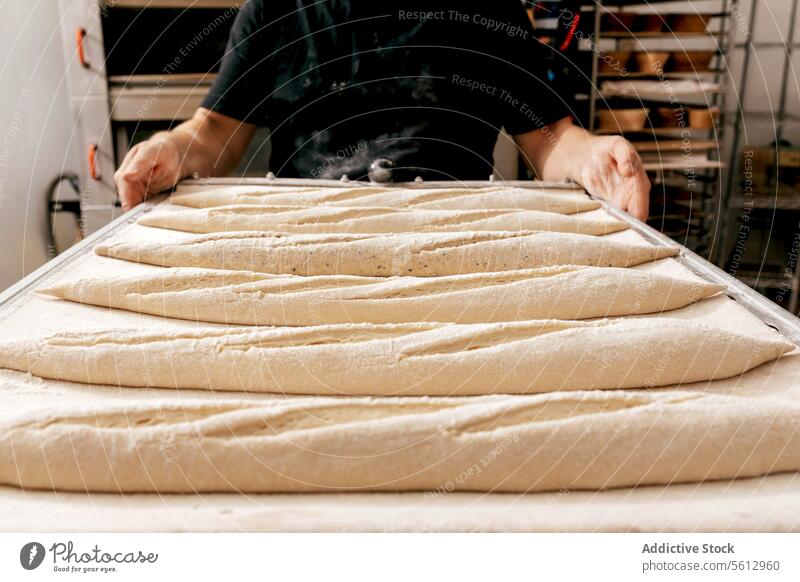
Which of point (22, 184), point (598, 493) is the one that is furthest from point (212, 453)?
point (22, 184)

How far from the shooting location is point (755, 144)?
11.3 ft

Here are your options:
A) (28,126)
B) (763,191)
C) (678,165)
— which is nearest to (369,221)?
(678,165)

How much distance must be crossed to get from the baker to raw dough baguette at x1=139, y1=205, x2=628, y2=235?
0.57 meters

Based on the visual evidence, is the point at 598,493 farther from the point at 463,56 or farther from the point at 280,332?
the point at 463,56

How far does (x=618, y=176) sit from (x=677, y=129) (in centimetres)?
168

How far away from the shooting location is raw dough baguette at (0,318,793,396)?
0.78 metres

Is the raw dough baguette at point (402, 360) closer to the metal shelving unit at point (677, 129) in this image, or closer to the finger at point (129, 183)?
the finger at point (129, 183)

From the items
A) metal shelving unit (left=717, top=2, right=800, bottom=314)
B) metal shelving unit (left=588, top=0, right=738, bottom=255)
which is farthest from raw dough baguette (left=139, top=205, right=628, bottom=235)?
metal shelving unit (left=717, top=2, right=800, bottom=314)

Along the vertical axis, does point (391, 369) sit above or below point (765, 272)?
above

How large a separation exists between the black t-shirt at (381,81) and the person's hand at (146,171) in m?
0.44

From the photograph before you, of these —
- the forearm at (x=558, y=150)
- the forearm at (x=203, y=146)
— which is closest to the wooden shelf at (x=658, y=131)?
the forearm at (x=558, y=150)

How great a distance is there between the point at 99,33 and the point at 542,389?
2467 mm

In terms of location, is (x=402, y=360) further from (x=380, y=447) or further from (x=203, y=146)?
(x=203, y=146)
